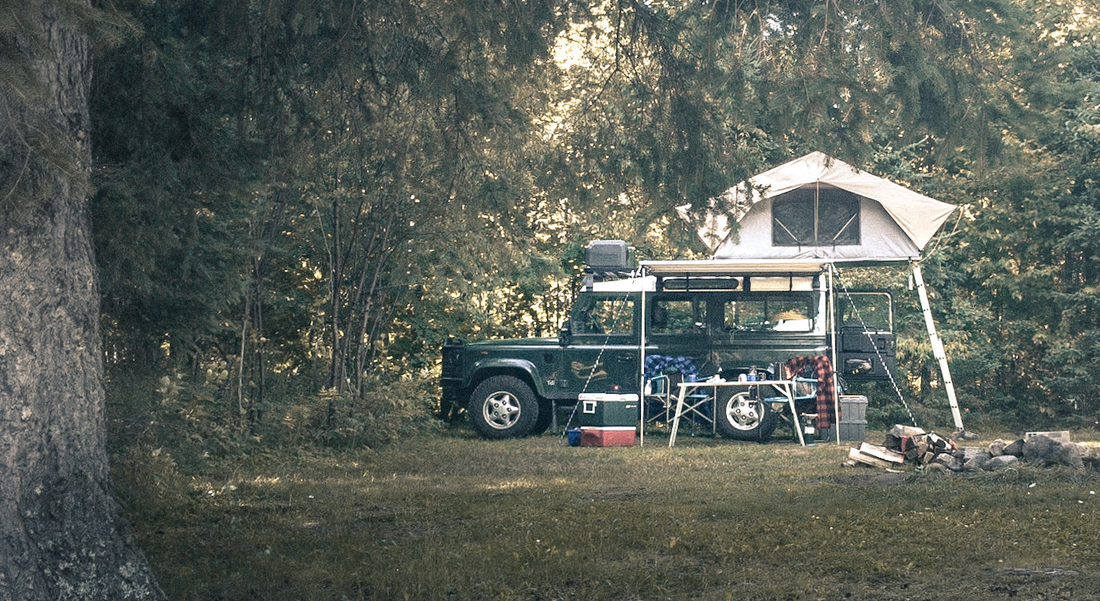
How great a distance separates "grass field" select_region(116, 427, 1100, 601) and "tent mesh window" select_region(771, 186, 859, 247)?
18.8ft

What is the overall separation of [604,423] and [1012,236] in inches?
329

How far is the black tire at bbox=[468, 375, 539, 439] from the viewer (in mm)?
14398

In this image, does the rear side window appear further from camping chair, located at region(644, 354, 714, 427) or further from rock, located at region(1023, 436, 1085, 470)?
rock, located at region(1023, 436, 1085, 470)

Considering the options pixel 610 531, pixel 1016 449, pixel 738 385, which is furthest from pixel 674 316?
pixel 610 531

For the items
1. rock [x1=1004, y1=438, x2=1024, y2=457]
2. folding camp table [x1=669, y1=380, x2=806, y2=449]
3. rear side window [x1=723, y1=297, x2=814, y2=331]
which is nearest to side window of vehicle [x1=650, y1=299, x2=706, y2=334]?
rear side window [x1=723, y1=297, x2=814, y2=331]

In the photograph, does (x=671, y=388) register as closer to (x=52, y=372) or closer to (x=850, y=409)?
(x=850, y=409)

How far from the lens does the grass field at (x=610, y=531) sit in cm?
571

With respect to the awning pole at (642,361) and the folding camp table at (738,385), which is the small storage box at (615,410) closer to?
the awning pole at (642,361)

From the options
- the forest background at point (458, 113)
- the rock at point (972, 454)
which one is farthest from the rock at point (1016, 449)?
the forest background at point (458, 113)

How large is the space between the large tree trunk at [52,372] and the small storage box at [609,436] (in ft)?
25.6

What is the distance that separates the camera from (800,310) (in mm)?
14211

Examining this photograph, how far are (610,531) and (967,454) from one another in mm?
4366

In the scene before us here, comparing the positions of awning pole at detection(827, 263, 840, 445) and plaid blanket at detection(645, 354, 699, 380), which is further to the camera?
plaid blanket at detection(645, 354, 699, 380)

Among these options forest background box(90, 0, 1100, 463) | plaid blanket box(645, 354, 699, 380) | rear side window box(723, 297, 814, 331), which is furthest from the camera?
rear side window box(723, 297, 814, 331)
